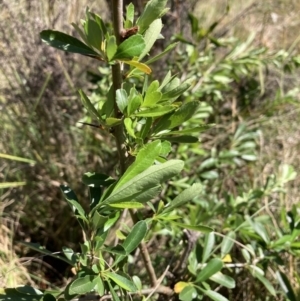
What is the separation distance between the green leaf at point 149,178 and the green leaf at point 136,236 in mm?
104

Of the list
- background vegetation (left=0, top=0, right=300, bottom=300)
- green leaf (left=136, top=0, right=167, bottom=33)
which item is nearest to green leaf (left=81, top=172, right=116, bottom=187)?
green leaf (left=136, top=0, right=167, bottom=33)

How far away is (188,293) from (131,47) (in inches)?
20.9

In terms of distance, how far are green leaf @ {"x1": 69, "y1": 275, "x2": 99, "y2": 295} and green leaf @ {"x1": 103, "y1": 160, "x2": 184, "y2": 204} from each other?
0.15 meters

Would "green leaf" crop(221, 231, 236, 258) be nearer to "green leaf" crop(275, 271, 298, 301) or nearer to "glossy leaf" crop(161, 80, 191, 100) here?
"green leaf" crop(275, 271, 298, 301)

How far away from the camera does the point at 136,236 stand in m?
0.79

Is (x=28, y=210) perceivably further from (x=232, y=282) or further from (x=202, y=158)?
(x=232, y=282)

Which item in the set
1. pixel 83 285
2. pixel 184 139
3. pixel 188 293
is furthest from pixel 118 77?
pixel 188 293

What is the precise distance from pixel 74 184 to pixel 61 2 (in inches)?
24.6

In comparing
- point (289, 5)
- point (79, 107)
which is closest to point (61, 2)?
point (79, 107)

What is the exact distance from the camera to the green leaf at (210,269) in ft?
3.31

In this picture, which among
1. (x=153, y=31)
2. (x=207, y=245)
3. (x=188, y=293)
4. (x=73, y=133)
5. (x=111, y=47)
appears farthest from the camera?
(x=73, y=133)

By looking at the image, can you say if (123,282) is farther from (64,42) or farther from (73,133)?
(73,133)

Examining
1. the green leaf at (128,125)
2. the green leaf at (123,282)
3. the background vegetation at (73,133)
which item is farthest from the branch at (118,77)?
the background vegetation at (73,133)

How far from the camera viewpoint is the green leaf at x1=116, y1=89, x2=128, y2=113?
72 centimetres
